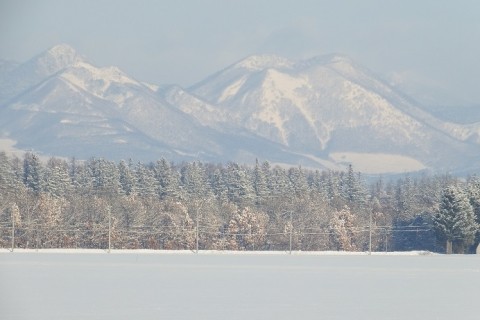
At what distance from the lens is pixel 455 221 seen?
73875mm

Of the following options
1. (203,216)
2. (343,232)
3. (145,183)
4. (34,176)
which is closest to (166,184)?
(145,183)

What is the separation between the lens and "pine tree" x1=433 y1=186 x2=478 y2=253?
2906 inches

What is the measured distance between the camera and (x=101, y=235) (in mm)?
79188

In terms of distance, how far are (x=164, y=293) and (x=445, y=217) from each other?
158 ft

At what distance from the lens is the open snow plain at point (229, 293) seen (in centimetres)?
2406

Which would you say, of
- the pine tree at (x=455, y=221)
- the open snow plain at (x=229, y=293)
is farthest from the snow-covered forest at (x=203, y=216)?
the open snow plain at (x=229, y=293)

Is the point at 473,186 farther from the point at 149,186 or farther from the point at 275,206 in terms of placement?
the point at 149,186

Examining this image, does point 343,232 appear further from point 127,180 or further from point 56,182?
point 56,182

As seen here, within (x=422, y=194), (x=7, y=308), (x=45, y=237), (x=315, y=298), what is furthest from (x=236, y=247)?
(x=7, y=308)

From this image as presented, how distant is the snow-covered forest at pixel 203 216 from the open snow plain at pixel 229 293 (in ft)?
108

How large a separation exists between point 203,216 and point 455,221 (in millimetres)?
21007

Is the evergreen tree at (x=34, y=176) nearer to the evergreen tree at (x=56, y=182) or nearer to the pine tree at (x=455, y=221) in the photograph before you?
the evergreen tree at (x=56, y=182)

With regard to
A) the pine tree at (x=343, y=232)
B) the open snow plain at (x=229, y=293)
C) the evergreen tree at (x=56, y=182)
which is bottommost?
the open snow plain at (x=229, y=293)

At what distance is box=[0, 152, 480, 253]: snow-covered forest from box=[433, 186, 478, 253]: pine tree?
0.23 ft
